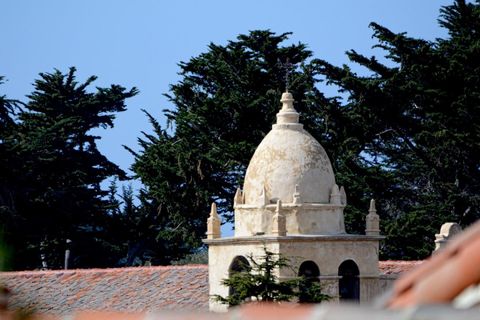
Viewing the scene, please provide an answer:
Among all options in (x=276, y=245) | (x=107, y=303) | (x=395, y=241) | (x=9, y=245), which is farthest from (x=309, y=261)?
(x=9, y=245)

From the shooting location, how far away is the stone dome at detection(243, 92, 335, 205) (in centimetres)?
2661

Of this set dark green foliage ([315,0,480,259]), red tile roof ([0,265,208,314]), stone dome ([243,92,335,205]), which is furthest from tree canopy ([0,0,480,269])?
stone dome ([243,92,335,205])

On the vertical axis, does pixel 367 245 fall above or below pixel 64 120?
below

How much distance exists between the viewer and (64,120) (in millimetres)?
54656

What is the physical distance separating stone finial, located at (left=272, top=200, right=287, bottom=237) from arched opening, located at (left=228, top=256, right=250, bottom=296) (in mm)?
730

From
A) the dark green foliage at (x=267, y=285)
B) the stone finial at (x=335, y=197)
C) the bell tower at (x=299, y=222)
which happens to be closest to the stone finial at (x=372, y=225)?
the bell tower at (x=299, y=222)

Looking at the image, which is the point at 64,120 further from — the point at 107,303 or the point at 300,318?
the point at 300,318

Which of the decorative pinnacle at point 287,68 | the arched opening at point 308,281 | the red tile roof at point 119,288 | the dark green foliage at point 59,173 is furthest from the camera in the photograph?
the dark green foliage at point 59,173

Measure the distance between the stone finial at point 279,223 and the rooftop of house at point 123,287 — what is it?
345 centimetres

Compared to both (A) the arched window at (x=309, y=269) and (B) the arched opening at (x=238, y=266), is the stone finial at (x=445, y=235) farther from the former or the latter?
(B) the arched opening at (x=238, y=266)

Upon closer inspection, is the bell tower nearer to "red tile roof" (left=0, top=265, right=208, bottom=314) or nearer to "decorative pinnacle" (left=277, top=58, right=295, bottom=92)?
"decorative pinnacle" (left=277, top=58, right=295, bottom=92)

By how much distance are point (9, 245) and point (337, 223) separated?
81.2 feet

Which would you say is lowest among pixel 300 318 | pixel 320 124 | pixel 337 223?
pixel 300 318

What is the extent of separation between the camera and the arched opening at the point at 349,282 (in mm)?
27141
